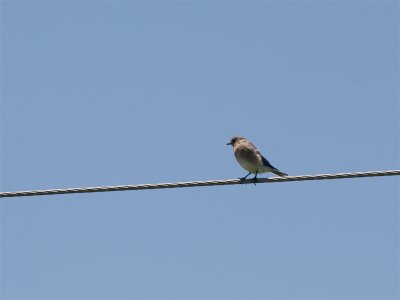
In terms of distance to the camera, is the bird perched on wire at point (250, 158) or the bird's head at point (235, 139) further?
the bird's head at point (235, 139)

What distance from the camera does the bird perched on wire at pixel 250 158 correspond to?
15781mm

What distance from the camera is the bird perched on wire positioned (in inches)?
621

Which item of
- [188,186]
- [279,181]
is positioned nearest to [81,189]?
[188,186]

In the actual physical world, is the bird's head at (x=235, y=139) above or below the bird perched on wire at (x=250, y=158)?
above

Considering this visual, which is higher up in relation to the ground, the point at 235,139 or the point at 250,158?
the point at 235,139

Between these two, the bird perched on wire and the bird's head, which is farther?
the bird's head

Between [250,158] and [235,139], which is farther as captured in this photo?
[235,139]

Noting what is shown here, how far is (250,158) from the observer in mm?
16125

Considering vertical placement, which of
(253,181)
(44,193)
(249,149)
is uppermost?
(249,149)

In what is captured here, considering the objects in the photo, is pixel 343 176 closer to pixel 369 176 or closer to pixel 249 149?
pixel 369 176

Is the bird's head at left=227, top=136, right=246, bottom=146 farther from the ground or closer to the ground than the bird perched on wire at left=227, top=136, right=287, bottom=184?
farther from the ground

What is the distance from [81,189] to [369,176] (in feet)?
10.7

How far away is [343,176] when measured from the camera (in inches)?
441

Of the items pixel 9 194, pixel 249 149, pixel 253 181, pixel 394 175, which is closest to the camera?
pixel 394 175
